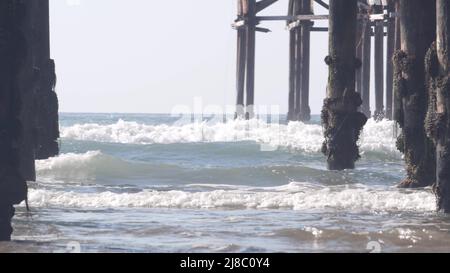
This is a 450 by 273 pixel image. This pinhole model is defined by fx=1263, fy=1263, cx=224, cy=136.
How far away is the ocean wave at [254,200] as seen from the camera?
12.9 metres

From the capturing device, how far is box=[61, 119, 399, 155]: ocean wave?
89.4 feet

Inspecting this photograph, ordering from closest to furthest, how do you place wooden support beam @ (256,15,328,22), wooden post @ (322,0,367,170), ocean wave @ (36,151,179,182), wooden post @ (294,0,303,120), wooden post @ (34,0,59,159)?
wooden post @ (322,0,367,170) → wooden post @ (34,0,59,159) → ocean wave @ (36,151,179,182) → wooden support beam @ (256,15,328,22) → wooden post @ (294,0,303,120)

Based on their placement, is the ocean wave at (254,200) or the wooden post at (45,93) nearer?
the ocean wave at (254,200)

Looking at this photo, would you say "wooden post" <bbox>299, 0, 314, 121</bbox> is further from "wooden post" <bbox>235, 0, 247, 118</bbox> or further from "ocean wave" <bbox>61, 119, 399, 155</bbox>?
"wooden post" <bbox>235, 0, 247, 118</bbox>

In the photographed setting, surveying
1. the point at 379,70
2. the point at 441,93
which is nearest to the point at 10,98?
the point at 441,93

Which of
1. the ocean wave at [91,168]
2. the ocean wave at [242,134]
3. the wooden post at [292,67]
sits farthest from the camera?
the wooden post at [292,67]

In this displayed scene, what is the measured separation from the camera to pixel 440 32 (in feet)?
35.0

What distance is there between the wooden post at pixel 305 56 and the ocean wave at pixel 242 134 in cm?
55

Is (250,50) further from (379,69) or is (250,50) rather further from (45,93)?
(45,93)

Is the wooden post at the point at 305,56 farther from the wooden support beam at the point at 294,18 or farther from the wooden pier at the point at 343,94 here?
the wooden pier at the point at 343,94

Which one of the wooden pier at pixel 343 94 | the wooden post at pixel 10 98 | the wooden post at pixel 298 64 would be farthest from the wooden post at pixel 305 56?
the wooden post at pixel 10 98

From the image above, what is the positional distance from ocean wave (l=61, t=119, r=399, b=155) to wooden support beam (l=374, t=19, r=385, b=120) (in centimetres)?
40

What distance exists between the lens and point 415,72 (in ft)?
42.7

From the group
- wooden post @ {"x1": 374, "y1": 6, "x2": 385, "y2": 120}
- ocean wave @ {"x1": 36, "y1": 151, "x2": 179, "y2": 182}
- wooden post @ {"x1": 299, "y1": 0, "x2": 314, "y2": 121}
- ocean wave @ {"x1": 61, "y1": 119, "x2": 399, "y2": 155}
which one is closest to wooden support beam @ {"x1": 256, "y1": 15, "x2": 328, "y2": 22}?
wooden post @ {"x1": 299, "y1": 0, "x2": 314, "y2": 121}
